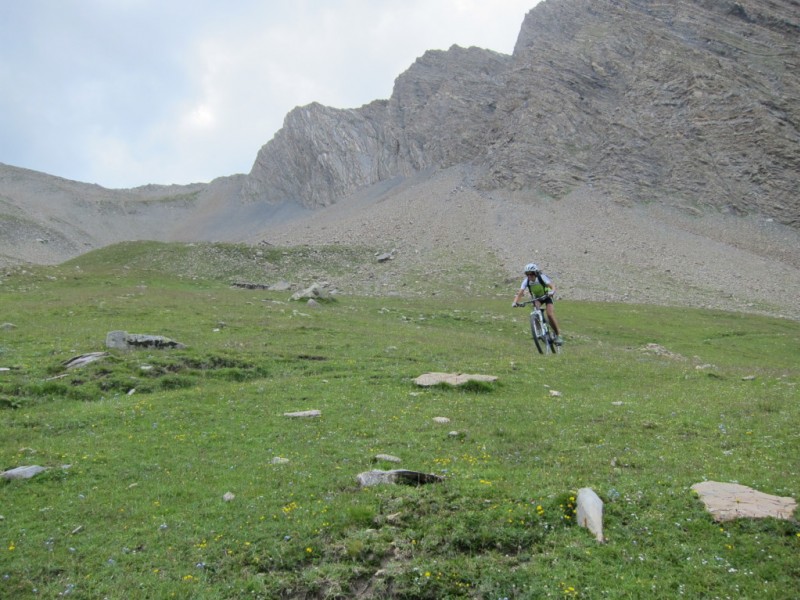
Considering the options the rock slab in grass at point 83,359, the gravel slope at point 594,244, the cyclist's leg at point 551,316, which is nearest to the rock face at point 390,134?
the gravel slope at point 594,244

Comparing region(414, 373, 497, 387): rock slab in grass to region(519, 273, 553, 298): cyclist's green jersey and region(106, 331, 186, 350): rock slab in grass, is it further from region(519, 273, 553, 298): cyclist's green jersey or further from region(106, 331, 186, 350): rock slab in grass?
region(106, 331, 186, 350): rock slab in grass

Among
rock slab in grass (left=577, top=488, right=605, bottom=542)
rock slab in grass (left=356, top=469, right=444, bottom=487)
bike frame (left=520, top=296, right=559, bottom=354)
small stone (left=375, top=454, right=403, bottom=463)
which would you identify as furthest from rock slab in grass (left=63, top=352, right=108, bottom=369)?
rock slab in grass (left=577, top=488, right=605, bottom=542)

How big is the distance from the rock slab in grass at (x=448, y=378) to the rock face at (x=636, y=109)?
9993cm

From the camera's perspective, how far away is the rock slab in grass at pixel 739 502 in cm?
877

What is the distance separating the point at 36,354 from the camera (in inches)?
933

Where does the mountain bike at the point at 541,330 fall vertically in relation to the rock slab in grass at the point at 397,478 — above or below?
above

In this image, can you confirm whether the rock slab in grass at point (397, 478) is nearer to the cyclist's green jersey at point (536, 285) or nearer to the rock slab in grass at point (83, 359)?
the rock slab in grass at point (83, 359)

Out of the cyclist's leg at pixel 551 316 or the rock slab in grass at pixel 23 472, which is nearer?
the rock slab in grass at pixel 23 472

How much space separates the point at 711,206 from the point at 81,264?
108725 millimetres

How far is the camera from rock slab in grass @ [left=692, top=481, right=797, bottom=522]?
8766 mm

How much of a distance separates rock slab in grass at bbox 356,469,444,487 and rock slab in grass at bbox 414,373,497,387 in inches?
357

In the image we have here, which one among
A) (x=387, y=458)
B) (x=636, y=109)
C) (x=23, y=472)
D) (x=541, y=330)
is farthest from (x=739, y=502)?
(x=636, y=109)

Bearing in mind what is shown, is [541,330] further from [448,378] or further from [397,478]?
[397,478]

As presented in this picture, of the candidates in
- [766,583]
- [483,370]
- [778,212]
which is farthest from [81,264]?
[778,212]
